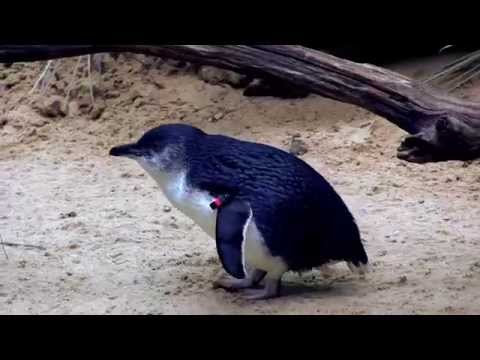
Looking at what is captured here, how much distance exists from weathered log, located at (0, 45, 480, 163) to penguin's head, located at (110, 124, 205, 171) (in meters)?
0.51

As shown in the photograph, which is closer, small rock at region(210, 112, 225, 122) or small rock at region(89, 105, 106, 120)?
small rock at region(210, 112, 225, 122)

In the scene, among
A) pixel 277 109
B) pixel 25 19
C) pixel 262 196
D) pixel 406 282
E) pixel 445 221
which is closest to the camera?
pixel 25 19

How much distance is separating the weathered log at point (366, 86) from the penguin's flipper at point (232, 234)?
779 millimetres

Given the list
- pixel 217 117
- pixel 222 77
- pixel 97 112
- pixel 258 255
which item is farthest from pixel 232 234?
pixel 222 77

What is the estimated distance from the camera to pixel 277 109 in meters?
7.00

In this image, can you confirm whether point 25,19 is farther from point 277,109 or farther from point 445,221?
point 277,109

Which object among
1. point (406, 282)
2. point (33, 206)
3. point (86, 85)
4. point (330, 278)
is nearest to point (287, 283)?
point (330, 278)

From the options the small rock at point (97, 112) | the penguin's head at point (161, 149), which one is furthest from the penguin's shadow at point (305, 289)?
the small rock at point (97, 112)

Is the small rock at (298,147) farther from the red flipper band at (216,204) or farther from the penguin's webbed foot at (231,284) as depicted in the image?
the red flipper band at (216,204)

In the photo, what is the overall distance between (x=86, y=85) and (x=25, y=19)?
464 cm

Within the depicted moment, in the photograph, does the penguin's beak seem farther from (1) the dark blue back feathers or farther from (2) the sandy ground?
(2) the sandy ground

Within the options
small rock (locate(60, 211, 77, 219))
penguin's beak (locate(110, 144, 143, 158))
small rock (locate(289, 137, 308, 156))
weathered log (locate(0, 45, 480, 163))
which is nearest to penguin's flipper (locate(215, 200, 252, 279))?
penguin's beak (locate(110, 144, 143, 158))

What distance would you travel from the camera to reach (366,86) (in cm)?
462

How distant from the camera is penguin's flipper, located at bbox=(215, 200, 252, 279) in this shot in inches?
142
